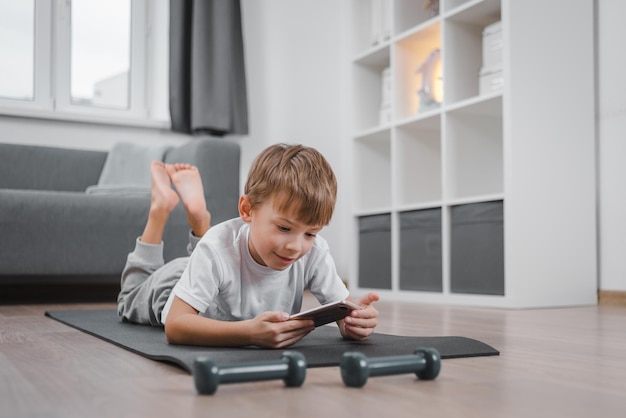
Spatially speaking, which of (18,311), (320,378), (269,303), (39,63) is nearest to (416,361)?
(320,378)

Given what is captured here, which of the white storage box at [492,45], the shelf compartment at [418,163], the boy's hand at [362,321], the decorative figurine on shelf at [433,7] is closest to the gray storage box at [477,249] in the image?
the shelf compartment at [418,163]

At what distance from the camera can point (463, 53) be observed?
9.76ft

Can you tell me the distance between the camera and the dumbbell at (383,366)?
2.98 ft

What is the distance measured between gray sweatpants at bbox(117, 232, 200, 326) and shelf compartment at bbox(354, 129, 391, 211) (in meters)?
1.59

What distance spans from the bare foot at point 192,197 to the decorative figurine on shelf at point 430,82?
1.38 meters

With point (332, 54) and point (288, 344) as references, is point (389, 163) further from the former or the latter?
point (288, 344)

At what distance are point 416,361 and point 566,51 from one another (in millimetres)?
2100

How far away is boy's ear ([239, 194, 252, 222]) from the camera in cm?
136

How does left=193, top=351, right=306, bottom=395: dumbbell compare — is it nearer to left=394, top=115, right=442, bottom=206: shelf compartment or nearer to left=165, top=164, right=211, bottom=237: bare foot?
left=165, top=164, right=211, bottom=237: bare foot

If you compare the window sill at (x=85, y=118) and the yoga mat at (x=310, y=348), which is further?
the window sill at (x=85, y=118)

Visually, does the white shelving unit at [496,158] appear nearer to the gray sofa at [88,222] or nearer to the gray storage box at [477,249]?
the gray storage box at [477,249]

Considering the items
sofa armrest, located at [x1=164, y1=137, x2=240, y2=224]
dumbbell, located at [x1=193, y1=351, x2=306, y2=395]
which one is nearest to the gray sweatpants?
dumbbell, located at [x1=193, y1=351, x2=306, y2=395]

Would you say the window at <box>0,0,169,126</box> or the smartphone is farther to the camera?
the window at <box>0,0,169,126</box>

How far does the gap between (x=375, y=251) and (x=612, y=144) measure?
3.74 feet
